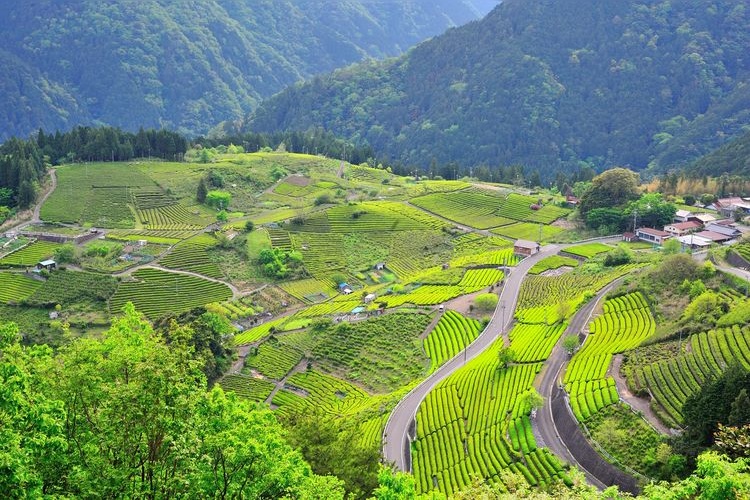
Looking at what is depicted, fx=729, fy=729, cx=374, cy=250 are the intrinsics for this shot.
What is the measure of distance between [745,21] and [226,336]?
7349 inches

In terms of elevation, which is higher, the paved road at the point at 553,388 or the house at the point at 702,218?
the house at the point at 702,218

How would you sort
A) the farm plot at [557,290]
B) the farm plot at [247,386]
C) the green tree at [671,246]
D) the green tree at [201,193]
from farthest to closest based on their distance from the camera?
1. the green tree at [201,193]
2. the green tree at [671,246]
3. the farm plot at [557,290]
4. the farm plot at [247,386]

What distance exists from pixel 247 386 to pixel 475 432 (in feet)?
73.5

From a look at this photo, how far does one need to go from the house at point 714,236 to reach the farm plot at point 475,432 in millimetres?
35456

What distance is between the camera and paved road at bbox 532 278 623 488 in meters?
37.8

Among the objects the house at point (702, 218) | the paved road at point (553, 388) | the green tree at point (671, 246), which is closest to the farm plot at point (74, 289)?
the paved road at point (553, 388)

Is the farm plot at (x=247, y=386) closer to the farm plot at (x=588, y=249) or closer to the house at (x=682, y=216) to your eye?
the farm plot at (x=588, y=249)

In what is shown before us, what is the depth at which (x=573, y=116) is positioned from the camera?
195750 mm

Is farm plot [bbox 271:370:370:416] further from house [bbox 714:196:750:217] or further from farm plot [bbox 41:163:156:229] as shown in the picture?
house [bbox 714:196:750:217]

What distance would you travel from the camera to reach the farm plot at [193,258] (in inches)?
3127

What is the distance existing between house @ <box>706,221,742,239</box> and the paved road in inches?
967

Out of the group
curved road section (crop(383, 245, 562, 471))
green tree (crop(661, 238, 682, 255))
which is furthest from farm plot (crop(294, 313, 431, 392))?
green tree (crop(661, 238, 682, 255))

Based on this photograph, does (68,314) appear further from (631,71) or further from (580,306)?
(631,71)

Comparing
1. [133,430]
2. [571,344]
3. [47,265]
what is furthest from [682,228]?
[133,430]
